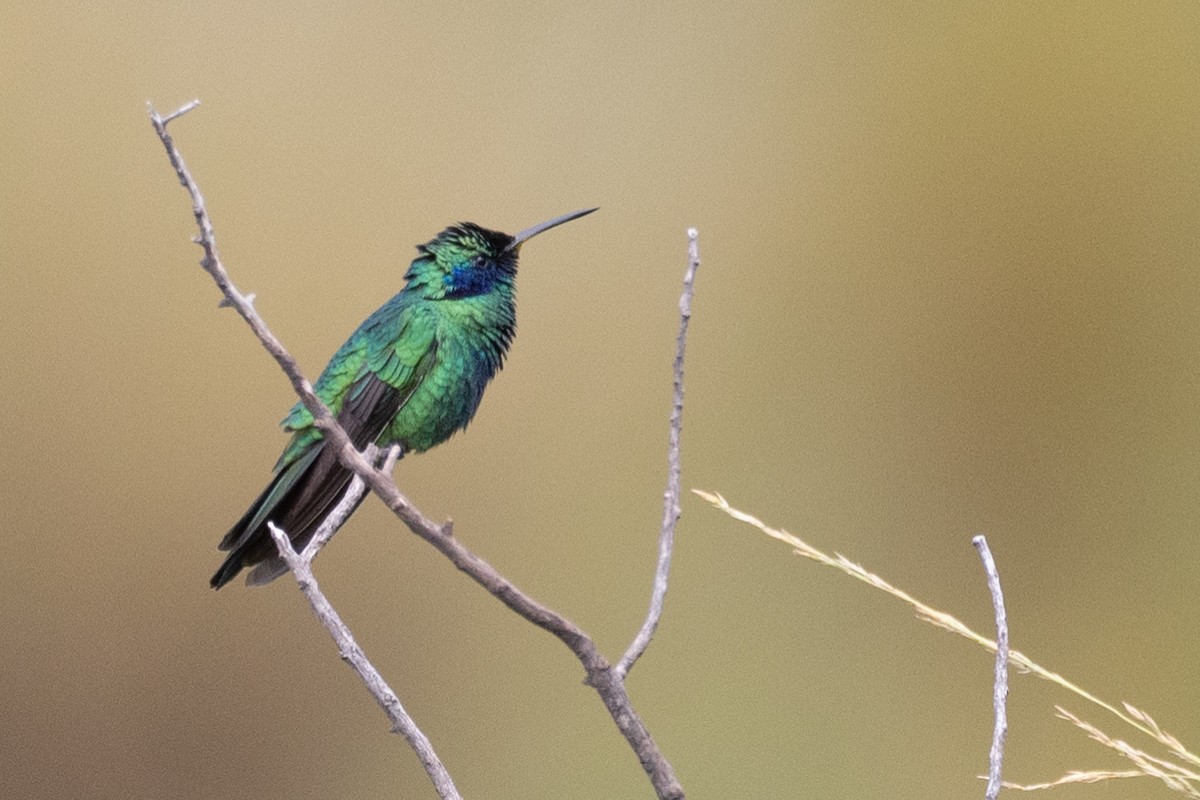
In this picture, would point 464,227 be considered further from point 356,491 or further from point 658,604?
point 658,604

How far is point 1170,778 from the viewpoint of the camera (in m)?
0.99

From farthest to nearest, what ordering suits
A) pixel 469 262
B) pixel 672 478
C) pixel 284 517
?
pixel 469 262 < pixel 284 517 < pixel 672 478

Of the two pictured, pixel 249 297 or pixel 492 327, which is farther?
pixel 492 327

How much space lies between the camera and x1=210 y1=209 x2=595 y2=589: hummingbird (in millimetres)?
1919

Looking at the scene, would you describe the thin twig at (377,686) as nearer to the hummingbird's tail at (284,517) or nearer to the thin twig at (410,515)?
the thin twig at (410,515)

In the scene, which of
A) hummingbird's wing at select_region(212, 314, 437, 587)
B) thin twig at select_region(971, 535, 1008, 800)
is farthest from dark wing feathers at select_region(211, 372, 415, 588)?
thin twig at select_region(971, 535, 1008, 800)

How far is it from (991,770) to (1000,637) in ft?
0.35

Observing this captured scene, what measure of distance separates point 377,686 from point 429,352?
996mm

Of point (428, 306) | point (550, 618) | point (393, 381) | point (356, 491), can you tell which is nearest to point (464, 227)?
point (428, 306)

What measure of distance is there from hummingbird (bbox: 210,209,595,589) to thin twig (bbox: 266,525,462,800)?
0.79 metres

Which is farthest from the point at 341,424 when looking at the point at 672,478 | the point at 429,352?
the point at 672,478

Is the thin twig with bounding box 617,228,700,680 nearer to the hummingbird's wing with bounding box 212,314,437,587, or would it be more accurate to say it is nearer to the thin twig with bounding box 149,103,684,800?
the thin twig with bounding box 149,103,684,800

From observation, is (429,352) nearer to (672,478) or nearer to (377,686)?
(672,478)

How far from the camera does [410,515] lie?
2.99ft
